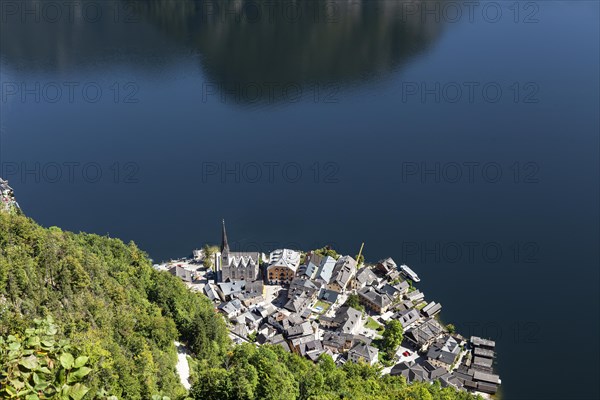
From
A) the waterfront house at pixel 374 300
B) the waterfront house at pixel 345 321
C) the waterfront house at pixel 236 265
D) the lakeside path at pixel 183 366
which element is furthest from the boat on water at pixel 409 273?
the lakeside path at pixel 183 366

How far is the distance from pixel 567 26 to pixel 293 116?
96564 mm

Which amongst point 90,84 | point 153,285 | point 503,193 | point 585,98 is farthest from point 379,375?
point 90,84

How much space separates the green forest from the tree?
18.0 feet

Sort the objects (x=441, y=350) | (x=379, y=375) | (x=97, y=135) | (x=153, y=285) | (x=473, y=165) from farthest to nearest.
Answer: (x=97, y=135)
(x=473, y=165)
(x=441, y=350)
(x=379, y=375)
(x=153, y=285)

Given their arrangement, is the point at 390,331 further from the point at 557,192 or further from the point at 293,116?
the point at 293,116

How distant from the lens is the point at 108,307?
154 feet

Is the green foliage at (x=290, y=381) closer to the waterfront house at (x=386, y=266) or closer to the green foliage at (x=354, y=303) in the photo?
the green foliage at (x=354, y=303)

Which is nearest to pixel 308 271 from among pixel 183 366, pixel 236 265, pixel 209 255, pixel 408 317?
pixel 236 265

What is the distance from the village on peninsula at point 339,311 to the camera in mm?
66375

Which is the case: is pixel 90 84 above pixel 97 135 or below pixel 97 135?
above

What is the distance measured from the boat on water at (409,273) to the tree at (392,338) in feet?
41.6

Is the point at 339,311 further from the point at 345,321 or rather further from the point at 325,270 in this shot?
the point at 325,270

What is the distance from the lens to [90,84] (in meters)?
138

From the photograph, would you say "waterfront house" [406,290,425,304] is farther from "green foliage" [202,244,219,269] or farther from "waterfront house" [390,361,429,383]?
"green foliage" [202,244,219,269]
